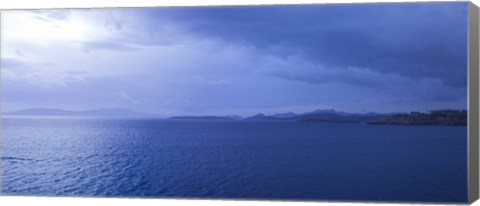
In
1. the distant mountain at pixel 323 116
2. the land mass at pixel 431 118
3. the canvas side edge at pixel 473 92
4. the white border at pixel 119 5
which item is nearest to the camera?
the canvas side edge at pixel 473 92

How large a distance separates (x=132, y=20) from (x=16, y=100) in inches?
86.9

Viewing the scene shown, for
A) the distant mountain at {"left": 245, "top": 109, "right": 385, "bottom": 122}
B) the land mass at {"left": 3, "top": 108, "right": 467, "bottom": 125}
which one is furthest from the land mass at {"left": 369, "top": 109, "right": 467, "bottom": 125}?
the distant mountain at {"left": 245, "top": 109, "right": 385, "bottom": 122}

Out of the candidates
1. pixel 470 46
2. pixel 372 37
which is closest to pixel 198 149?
pixel 372 37

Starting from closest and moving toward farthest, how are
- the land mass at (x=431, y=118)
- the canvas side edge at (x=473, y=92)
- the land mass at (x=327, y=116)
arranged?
the canvas side edge at (x=473, y=92) < the land mass at (x=431, y=118) < the land mass at (x=327, y=116)

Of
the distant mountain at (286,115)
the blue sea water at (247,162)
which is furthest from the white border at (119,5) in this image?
the distant mountain at (286,115)

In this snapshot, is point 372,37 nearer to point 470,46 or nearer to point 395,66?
point 395,66

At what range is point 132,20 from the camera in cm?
873

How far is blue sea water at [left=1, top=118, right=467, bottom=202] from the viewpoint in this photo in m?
8.58

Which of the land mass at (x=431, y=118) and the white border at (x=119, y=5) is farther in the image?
the land mass at (x=431, y=118)

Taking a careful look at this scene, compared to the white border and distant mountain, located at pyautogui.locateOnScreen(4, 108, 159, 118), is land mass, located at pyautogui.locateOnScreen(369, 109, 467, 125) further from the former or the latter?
distant mountain, located at pyautogui.locateOnScreen(4, 108, 159, 118)

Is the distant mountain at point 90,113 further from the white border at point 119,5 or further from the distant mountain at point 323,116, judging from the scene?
the white border at point 119,5

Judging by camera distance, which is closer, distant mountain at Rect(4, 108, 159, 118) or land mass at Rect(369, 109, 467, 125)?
land mass at Rect(369, 109, 467, 125)

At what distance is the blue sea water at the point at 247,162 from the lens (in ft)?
→ 28.1

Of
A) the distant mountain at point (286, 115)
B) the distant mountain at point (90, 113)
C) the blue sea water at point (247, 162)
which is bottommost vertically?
the blue sea water at point (247, 162)
